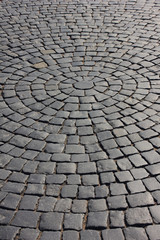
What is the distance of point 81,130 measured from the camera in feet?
14.9

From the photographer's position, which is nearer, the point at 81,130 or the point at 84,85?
the point at 81,130

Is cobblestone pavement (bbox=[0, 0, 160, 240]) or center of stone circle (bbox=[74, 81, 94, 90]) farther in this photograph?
center of stone circle (bbox=[74, 81, 94, 90])

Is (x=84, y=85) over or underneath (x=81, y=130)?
over

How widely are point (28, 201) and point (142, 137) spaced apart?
5.72 feet

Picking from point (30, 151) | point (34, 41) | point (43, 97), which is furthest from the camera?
point (34, 41)

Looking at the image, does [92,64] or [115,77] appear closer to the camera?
[115,77]

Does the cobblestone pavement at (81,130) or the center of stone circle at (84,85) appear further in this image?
the center of stone circle at (84,85)

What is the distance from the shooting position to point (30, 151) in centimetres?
422

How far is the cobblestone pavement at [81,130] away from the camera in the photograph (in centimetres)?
334

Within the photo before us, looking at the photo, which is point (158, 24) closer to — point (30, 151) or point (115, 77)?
point (115, 77)

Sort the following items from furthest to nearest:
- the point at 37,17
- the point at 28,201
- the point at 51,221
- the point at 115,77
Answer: the point at 37,17, the point at 115,77, the point at 28,201, the point at 51,221

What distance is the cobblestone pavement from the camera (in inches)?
132

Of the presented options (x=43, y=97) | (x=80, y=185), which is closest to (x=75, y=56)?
(x=43, y=97)

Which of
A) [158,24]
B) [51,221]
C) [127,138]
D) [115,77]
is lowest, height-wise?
[51,221]
